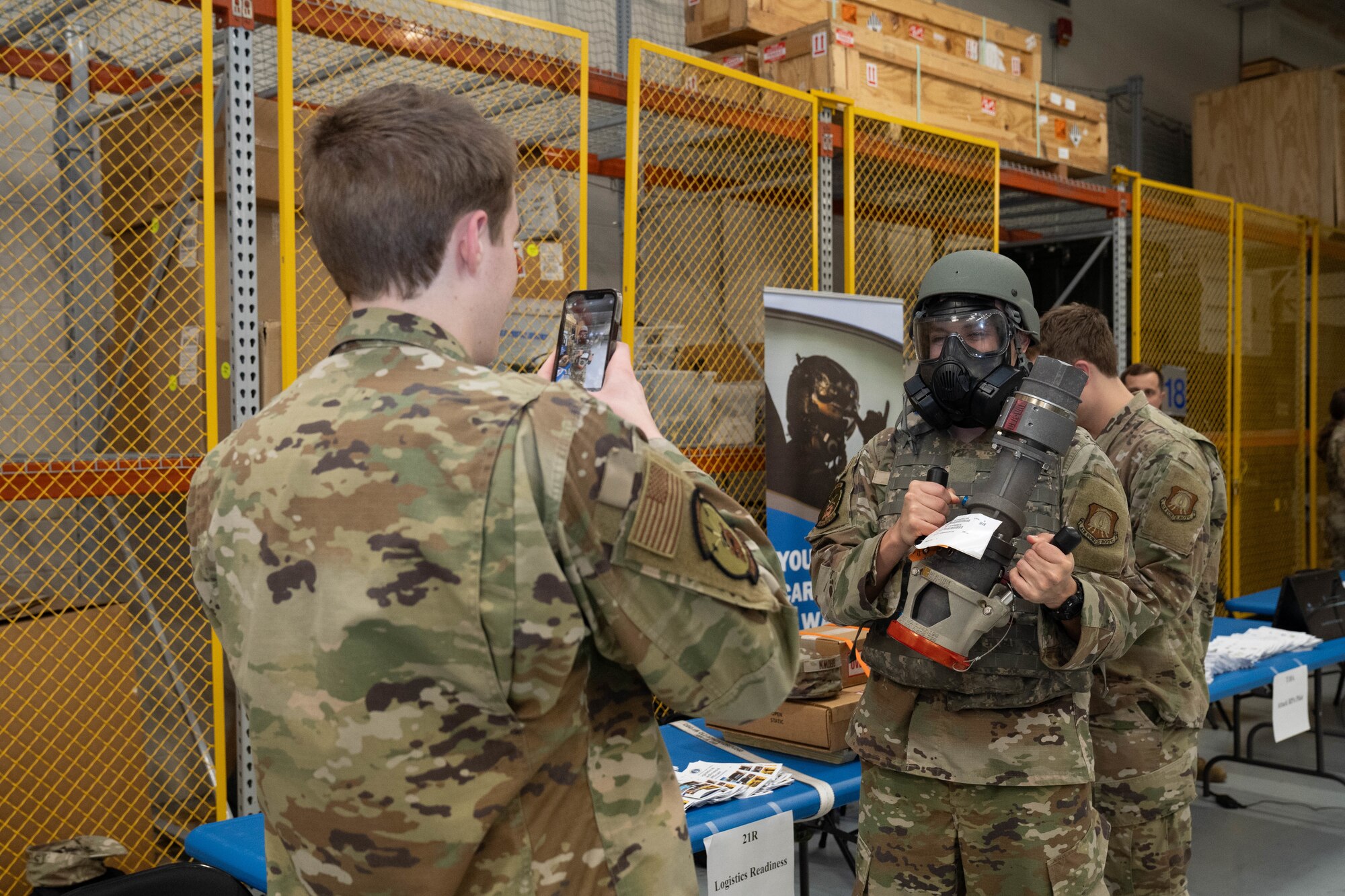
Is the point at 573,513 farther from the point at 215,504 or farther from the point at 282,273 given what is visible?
the point at 282,273


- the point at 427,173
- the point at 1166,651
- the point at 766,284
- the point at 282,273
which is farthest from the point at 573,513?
the point at 766,284

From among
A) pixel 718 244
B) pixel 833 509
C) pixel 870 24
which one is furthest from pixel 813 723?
pixel 870 24

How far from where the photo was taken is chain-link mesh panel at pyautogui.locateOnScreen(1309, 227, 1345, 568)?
28.2ft

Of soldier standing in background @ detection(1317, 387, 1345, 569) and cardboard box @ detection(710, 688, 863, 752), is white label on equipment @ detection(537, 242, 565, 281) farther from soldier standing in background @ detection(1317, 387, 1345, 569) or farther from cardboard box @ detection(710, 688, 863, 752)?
soldier standing in background @ detection(1317, 387, 1345, 569)

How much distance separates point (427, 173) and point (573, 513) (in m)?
0.34

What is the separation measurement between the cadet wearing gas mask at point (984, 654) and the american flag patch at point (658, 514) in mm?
1012

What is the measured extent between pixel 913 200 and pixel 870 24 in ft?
3.00

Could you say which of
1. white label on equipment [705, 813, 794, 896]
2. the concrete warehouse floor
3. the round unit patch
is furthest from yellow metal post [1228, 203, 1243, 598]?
the round unit patch

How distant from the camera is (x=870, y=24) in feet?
17.1

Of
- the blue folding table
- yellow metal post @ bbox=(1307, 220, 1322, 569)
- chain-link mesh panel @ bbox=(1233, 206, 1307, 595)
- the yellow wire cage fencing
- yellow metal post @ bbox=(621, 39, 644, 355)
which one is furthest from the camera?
yellow metal post @ bbox=(1307, 220, 1322, 569)

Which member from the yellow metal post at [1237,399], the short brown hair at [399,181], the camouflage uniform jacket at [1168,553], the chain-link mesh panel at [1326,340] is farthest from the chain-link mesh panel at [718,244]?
the chain-link mesh panel at [1326,340]

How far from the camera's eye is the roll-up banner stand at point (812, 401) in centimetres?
454

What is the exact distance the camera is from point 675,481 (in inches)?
39.4

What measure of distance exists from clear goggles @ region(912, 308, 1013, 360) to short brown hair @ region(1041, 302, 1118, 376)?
79cm
